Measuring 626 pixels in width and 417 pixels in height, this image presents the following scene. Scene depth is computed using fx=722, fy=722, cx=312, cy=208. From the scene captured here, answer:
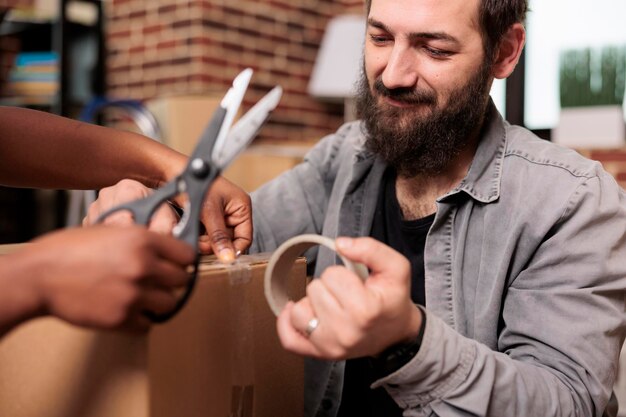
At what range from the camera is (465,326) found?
108 cm

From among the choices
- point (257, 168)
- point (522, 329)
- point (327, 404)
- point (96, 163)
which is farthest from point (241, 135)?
point (257, 168)

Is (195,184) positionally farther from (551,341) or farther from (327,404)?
(327,404)

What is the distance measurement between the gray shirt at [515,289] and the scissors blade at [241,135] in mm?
268

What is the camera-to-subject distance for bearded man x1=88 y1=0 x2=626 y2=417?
0.74 meters

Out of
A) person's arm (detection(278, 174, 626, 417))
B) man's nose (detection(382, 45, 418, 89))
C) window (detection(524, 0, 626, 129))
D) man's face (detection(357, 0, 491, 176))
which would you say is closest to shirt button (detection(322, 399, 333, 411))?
person's arm (detection(278, 174, 626, 417))

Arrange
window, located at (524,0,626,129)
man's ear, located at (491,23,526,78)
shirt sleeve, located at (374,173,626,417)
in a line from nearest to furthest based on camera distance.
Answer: shirt sleeve, located at (374,173,626,417), man's ear, located at (491,23,526,78), window, located at (524,0,626,129)

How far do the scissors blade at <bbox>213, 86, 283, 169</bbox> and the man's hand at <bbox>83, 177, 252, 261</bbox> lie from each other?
181 mm

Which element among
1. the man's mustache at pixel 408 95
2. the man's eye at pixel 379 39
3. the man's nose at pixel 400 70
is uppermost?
the man's eye at pixel 379 39

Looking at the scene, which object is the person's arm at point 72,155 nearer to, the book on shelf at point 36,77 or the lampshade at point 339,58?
the lampshade at point 339,58

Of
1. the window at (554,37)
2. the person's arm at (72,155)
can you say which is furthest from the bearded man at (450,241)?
the window at (554,37)

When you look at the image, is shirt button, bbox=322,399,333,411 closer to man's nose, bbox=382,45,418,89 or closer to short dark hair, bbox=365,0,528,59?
man's nose, bbox=382,45,418,89

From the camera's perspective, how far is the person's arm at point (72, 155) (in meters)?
0.94

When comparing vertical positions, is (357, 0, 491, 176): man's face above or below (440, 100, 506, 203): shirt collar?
above

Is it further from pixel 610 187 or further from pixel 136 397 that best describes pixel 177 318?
pixel 610 187
